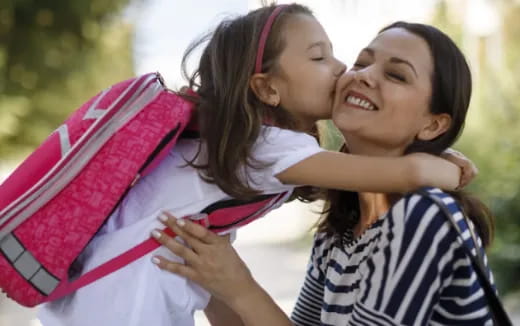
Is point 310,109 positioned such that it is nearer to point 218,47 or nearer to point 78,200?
point 218,47

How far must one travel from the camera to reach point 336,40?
5.84 metres

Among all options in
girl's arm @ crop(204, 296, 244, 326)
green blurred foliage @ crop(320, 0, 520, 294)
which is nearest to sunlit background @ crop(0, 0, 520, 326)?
green blurred foliage @ crop(320, 0, 520, 294)

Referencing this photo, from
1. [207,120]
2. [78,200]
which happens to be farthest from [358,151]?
[78,200]

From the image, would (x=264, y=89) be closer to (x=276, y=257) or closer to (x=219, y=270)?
(x=219, y=270)

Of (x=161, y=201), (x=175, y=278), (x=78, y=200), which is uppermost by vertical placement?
(x=78, y=200)

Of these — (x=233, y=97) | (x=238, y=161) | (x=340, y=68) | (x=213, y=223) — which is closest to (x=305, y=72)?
(x=340, y=68)

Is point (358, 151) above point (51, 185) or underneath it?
underneath

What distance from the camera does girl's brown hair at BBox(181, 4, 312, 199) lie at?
1809mm

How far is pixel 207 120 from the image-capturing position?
1860mm

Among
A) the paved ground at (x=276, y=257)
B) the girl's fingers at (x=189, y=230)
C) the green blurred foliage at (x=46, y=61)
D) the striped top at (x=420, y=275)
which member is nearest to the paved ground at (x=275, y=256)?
the paved ground at (x=276, y=257)

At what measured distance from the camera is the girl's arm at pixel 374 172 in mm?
1695

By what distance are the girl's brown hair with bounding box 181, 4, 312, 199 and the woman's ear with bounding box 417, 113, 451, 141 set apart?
335 mm

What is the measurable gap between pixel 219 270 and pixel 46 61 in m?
5.73

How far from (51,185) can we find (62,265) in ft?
0.59
